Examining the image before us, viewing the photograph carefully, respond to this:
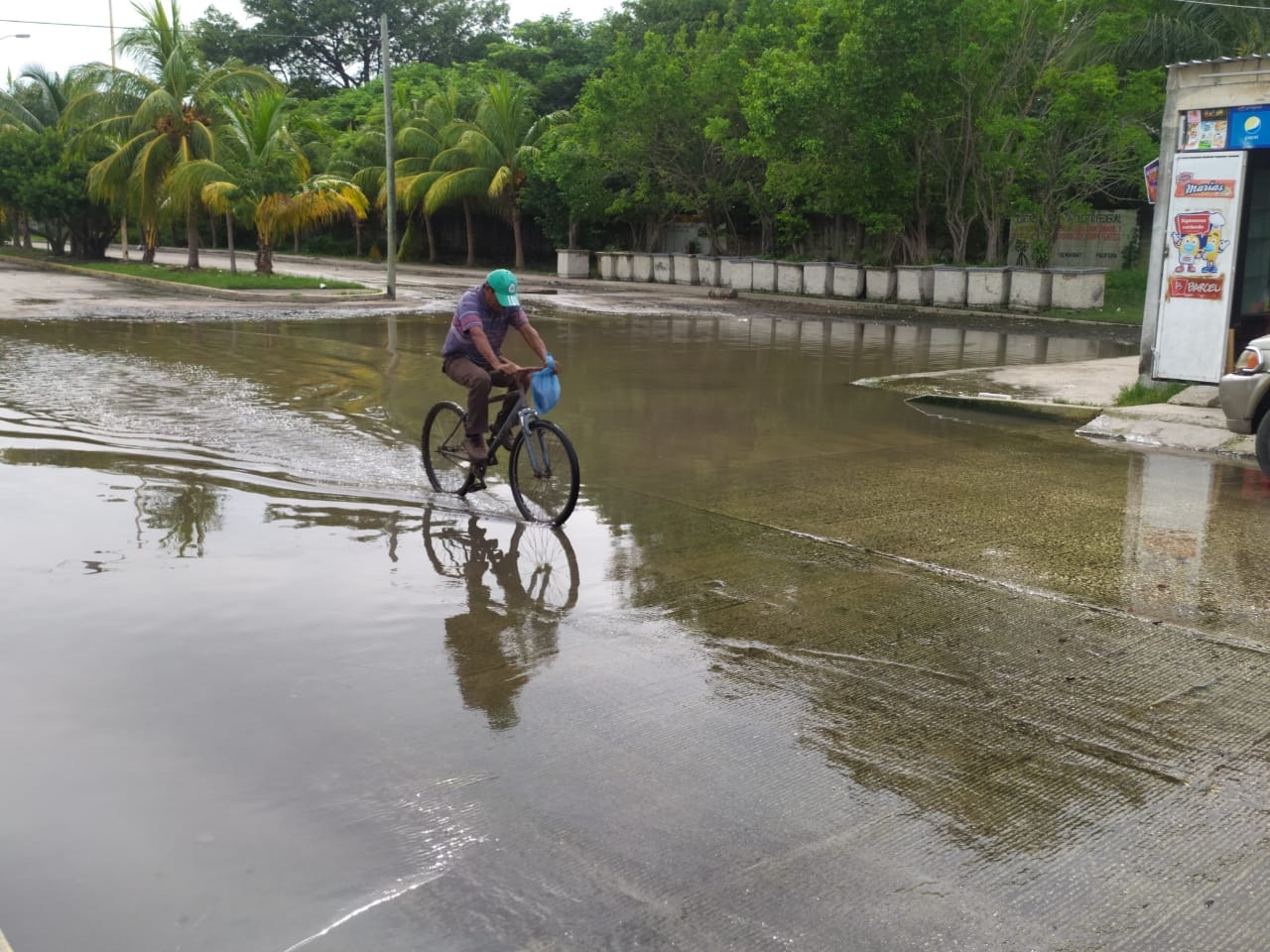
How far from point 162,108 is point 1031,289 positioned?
933 inches

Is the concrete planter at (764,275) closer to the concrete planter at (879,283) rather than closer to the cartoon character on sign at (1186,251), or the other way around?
the concrete planter at (879,283)

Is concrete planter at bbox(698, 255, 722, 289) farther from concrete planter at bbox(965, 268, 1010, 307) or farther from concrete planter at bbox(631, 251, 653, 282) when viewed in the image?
concrete planter at bbox(965, 268, 1010, 307)

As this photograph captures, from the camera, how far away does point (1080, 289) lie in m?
29.8

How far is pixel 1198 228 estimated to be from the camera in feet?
43.5

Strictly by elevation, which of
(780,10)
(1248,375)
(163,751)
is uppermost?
(780,10)

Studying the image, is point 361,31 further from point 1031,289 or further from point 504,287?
point 504,287

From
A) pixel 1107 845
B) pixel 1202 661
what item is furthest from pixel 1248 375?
pixel 1107 845

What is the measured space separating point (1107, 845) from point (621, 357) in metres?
15.0

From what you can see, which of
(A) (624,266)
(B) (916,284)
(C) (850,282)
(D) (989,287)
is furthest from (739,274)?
(D) (989,287)

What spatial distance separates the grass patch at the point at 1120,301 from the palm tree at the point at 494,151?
20.5 metres

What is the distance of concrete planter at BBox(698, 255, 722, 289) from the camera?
133 ft

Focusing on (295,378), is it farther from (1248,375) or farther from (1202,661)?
(1202,661)

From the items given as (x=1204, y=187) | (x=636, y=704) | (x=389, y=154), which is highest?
→ (x=389, y=154)

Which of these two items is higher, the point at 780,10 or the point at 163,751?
the point at 780,10
